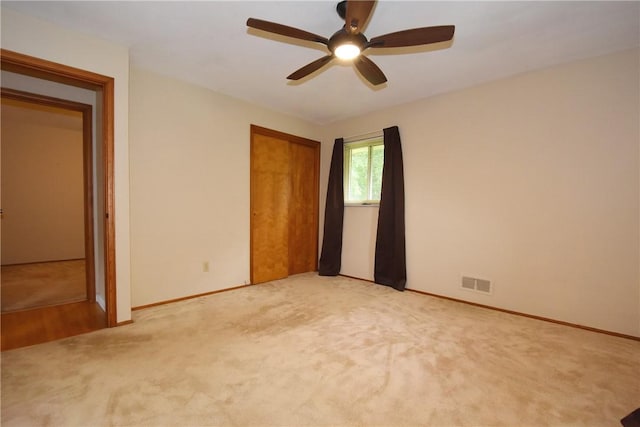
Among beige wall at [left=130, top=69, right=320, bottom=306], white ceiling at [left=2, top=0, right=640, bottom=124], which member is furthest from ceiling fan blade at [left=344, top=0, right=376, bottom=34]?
beige wall at [left=130, top=69, right=320, bottom=306]

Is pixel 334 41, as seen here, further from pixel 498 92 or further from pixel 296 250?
pixel 296 250

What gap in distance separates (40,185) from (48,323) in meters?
3.75

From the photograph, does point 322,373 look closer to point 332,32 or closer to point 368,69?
point 368,69

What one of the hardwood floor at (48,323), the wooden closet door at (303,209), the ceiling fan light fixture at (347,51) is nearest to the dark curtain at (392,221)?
the wooden closet door at (303,209)

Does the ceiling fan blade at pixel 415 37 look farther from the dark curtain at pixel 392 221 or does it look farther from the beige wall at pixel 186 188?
the beige wall at pixel 186 188

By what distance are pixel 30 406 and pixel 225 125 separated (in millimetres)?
2929

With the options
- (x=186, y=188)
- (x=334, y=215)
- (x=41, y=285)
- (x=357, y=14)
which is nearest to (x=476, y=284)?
(x=334, y=215)

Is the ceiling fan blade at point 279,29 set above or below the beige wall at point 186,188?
above

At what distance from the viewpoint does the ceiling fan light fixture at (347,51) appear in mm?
1842

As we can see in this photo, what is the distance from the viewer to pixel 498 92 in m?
2.96

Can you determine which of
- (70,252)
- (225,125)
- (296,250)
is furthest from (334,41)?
(70,252)

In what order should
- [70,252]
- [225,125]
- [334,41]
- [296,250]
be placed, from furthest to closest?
[70,252] < [296,250] < [225,125] < [334,41]

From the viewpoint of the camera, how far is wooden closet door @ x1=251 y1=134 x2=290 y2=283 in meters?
3.84

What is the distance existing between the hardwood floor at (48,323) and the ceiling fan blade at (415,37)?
10.3 ft
